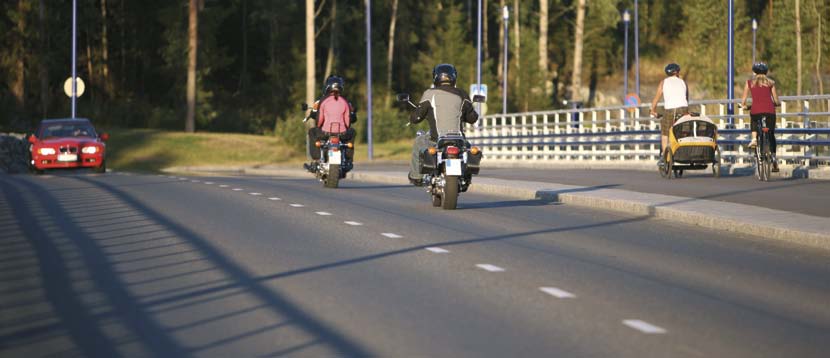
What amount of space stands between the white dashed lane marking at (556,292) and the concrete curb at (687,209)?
4.43m

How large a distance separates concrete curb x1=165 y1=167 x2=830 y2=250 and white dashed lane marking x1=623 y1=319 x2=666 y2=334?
18.0 ft

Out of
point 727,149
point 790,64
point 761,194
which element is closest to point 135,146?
point 727,149

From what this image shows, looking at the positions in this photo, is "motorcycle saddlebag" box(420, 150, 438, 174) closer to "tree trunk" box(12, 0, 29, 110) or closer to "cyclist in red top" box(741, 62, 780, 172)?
"cyclist in red top" box(741, 62, 780, 172)

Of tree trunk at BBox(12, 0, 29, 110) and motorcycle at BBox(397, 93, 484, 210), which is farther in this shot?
tree trunk at BBox(12, 0, 29, 110)

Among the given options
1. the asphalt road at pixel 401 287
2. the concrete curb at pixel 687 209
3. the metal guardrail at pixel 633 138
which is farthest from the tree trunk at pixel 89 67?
the asphalt road at pixel 401 287

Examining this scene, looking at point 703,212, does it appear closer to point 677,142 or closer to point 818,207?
point 818,207

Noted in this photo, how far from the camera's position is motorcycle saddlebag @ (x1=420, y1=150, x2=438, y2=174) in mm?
18578

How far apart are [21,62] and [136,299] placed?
59.9 meters

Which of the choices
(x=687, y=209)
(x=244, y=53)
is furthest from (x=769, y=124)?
(x=244, y=53)

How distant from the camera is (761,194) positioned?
20.4m

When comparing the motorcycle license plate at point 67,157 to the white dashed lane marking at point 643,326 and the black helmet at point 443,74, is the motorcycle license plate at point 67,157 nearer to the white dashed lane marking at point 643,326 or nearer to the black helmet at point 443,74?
the black helmet at point 443,74

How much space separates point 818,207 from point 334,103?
31.5 ft

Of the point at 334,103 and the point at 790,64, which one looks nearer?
the point at 334,103

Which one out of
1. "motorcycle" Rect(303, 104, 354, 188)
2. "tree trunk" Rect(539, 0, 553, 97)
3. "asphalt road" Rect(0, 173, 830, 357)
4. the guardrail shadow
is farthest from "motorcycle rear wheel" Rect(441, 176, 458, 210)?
"tree trunk" Rect(539, 0, 553, 97)
